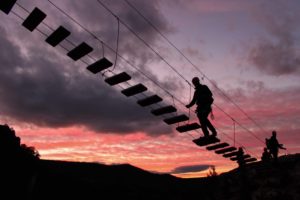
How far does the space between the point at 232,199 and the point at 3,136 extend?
54.7ft

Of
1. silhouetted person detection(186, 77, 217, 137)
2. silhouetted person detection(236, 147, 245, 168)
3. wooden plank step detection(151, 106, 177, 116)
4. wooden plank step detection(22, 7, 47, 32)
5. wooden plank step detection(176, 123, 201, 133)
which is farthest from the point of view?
silhouetted person detection(236, 147, 245, 168)

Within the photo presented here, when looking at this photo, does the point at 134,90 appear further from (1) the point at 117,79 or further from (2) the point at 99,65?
(2) the point at 99,65

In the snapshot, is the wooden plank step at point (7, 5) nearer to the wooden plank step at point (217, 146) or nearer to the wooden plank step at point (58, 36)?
the wooden plank step at point (58, 36)

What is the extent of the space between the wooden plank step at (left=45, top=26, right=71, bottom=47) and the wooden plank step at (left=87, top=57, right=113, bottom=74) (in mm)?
1414

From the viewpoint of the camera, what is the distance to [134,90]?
38.7ft

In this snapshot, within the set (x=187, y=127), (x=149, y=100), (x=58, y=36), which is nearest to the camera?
(x=58, y=36)

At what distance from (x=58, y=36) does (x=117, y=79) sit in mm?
2456

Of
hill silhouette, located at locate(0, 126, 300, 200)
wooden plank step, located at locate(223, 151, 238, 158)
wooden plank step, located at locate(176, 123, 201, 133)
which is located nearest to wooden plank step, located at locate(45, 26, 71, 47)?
hill silhouette, located at locate(0, 126, 300, 200)

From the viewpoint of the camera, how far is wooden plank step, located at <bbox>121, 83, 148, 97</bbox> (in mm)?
11656

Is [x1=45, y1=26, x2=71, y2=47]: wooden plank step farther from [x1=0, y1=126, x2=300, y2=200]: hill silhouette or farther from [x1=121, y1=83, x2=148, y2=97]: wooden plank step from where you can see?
[x1=121, y1=83, x2=148, y2=97]: wooden plank step

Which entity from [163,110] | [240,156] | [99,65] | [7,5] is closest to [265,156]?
[240,156]

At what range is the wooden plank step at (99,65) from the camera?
10450mm

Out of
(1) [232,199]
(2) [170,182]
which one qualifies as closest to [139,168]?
(2) [170,182]

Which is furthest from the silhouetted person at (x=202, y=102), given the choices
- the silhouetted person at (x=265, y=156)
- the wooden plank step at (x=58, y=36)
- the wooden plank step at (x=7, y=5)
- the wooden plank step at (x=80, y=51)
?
the silhouetted person at (x=265, y=156)
